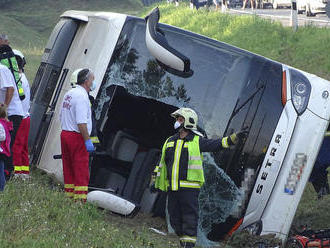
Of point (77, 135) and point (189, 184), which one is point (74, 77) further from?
point (189, 184)

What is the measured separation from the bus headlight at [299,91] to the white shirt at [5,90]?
276 cm

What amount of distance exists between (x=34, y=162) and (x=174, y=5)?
→ 60.5 ft

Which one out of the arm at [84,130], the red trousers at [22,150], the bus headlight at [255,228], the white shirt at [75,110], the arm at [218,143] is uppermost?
the arm at [218,143]

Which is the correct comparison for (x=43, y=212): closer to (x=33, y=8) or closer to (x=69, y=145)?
(x=69, y=145)

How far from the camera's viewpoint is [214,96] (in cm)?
717

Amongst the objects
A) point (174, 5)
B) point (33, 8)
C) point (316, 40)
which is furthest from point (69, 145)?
point (33, 8)

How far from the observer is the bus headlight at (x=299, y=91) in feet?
24.0

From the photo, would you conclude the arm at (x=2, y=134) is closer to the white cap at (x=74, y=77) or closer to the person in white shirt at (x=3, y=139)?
the person in white shirt at (x=3, y=139)

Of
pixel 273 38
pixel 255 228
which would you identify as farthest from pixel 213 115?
pixel 273 38

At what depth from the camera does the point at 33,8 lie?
4412cm

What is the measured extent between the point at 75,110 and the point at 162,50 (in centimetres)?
98

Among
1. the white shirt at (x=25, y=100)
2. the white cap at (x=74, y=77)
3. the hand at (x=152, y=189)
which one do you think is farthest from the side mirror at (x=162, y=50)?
the white shirt at (x=25, y=100)

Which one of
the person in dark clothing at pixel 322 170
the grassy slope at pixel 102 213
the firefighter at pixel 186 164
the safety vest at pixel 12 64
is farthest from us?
the person in dark clothing at pixel 322 170

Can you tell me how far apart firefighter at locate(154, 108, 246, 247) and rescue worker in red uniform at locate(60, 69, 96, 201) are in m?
0.70
